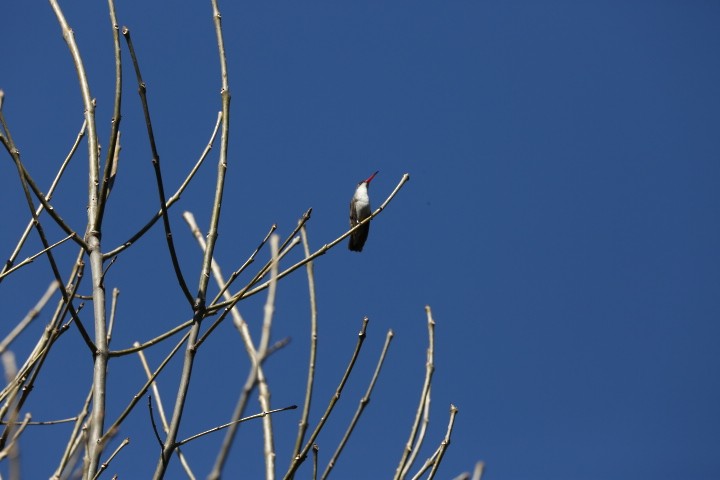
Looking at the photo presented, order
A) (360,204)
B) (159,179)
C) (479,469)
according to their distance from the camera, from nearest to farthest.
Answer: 1. (479,469)
2. (159,179)
3. (360,204)

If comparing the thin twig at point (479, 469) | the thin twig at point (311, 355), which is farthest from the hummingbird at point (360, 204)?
the thin twig at point (479, 469)

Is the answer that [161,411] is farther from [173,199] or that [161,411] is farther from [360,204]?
[360,204]

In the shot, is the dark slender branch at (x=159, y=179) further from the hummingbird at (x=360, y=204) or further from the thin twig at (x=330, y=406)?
the hummingbird at (x=360, y=204)

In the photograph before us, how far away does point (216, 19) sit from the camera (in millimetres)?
2717

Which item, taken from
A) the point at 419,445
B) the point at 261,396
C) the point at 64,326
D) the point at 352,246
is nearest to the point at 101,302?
the point at 64,326

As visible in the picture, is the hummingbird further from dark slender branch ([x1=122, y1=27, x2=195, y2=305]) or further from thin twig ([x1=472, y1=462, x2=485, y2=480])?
thin twig ([x1=472, y1=462, x2=485, y2=480])

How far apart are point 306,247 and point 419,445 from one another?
0.94m

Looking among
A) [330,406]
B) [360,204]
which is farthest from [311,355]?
[360,204]

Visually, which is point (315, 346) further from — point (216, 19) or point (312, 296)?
point (216, 19)

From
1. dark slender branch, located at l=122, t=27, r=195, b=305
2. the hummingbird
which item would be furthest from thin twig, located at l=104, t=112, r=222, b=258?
the hummingbird

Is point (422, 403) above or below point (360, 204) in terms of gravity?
below

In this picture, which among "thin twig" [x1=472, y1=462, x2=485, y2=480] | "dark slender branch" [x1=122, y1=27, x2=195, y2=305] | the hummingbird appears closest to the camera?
"thin twig" [x1=472, y1=462, x2=485, y2=480]

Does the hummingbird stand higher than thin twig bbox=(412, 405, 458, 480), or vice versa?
the hummingbird

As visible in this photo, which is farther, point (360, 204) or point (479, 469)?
point (360, 204)
